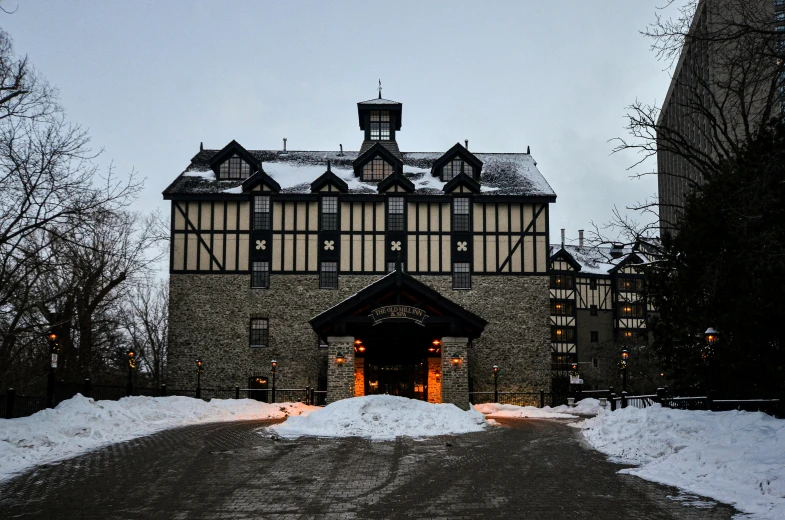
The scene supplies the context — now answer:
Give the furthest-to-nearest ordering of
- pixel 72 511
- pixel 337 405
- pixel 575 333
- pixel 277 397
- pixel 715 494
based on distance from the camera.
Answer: pixel 575 333, pixel 277 397, pixel 337 405, pixel 715 494, pixel 72 511

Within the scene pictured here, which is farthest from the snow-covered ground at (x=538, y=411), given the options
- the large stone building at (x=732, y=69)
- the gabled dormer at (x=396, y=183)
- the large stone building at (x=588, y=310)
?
the large stone building at (x=588, y=310)

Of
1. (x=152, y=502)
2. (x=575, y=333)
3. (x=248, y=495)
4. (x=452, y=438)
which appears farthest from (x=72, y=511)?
(x=575, y=333)

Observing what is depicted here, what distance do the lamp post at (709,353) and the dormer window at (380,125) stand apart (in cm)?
3251

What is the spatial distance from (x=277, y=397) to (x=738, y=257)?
30.0 m

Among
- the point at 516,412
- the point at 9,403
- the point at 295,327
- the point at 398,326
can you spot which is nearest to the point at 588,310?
the point at 516,412

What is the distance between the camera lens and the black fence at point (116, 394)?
18.0 metres

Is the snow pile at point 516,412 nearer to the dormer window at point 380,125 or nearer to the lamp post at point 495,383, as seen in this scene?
the lamp post at point 495,383

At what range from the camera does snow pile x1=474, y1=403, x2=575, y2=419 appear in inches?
1337

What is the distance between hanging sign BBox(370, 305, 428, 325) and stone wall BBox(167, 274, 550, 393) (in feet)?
42.8

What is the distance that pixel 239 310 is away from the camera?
1639 inches

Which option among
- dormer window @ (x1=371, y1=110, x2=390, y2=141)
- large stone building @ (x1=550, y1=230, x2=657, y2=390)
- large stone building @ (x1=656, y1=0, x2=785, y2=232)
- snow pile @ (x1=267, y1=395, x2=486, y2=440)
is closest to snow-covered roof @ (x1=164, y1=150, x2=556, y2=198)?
dormer window @ (x1=371, y1=110, x2=390, y2=141)

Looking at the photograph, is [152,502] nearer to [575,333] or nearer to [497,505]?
[497,505]

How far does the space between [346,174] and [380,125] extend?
5184 millimetres

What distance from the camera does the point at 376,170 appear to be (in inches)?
1752
